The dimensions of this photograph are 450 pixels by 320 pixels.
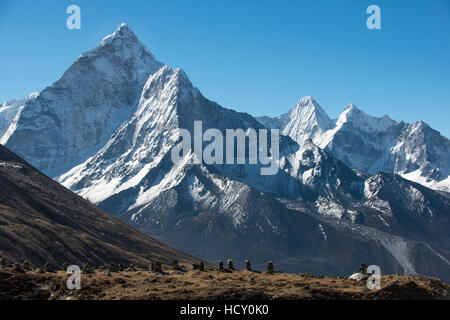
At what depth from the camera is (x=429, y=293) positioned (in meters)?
82.2

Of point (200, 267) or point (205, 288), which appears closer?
point (205, 288)

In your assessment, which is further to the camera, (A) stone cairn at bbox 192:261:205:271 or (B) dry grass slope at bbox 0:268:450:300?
(A) stone cairn at bbox 192:261:205:271

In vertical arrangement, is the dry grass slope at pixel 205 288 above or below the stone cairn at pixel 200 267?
below

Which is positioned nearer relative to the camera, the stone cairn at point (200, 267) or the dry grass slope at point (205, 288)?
the dry grass slope at point (205, 288)

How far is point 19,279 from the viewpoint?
86312 millimetres

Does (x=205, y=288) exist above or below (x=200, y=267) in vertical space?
below

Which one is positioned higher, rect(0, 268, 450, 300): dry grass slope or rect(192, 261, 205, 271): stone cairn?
rect(192, 261, 205, 271): stone cairn
